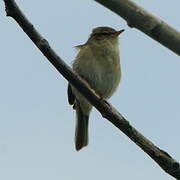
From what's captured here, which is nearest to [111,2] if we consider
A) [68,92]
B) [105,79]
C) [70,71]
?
[70,71]

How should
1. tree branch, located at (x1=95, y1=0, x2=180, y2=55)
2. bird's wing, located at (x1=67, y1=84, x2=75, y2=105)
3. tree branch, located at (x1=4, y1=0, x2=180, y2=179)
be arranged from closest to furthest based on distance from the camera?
tree branch, located at (x1=95, y1=0, x2=180, y2=55) → tree branch, located at (x1=4, y1=0, x2=180, y2=179) → bird's wing, located at (x1=67, y1=84, x2=75, y2=105)

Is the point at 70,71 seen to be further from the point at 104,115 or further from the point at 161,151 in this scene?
the point at 161,151

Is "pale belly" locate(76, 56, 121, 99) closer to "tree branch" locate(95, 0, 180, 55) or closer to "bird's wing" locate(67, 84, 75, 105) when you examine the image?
"bird's wing" locate(67, 84, 75, 105)

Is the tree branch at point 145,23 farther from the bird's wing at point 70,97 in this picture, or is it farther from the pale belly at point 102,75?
the bird's wing at point 70,97

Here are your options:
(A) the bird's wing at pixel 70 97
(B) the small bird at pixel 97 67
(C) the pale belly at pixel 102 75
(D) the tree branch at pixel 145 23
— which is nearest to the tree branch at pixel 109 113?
(D) the tree branch at pixel 145 23

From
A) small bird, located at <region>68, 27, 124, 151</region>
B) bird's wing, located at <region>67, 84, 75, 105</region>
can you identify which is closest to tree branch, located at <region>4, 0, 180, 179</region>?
small bird, located at <region>68, 27, 124, 151</region>

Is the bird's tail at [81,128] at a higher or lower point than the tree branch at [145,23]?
lower

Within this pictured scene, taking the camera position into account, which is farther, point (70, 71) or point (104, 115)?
point (104, 115)
